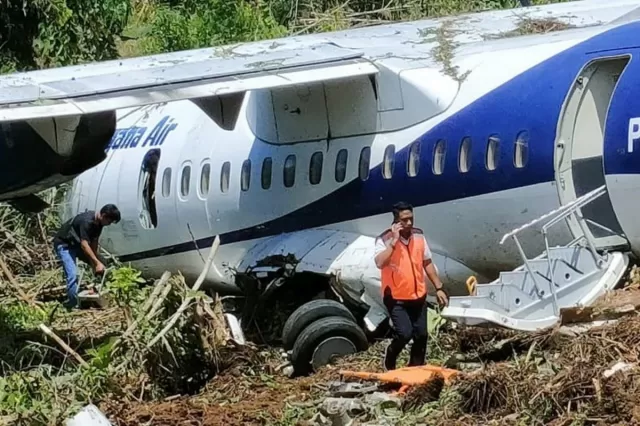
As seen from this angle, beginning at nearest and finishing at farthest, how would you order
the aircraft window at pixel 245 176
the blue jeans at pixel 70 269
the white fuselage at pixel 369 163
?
the white fuselage at pixel 369 163 < the aircraft window at pixel 245 176 < the blue jeans at pixel 70 269

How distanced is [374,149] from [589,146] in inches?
90.6

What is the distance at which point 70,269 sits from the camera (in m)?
16.5

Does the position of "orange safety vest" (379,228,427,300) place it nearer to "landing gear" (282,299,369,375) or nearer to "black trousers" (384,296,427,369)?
"black trousers" (384,296,427,369)

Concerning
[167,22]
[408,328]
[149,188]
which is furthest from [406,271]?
[167,22]

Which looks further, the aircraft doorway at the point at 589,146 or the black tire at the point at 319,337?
the black tire at the point at 319,337

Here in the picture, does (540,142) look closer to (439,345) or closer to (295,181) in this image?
(439,345)

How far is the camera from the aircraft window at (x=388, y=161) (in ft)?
42.8

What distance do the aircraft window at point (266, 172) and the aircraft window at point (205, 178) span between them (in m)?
1.02

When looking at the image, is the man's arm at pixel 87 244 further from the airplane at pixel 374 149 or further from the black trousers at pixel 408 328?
the black trousers at pixel 408 328

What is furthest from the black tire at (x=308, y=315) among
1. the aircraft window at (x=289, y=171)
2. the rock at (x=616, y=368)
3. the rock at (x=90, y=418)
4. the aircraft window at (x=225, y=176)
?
the rock at (x=616, y=368)

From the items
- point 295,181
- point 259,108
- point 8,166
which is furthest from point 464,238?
point 8,166

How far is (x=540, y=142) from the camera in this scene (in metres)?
11.7

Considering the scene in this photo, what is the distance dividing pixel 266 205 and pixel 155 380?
324cm

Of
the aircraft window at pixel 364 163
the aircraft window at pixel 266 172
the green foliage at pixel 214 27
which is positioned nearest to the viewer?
the aircraft window at pixel 364 163
